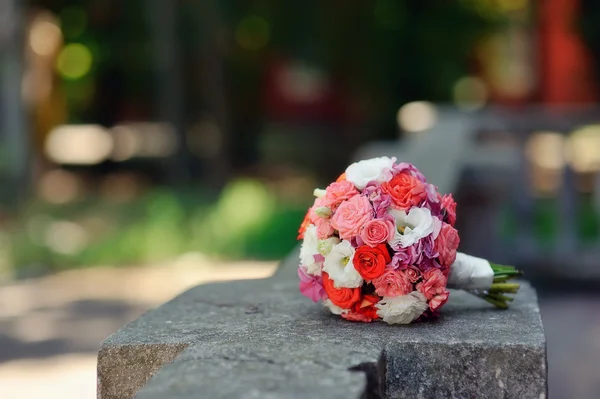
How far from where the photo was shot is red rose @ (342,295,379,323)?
282 centimetres

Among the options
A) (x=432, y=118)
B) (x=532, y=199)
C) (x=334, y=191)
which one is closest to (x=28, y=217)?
(x=432, y=118)

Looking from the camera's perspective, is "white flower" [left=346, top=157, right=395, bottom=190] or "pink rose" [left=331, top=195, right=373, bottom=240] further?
"white flower" [left=346, top=157, right=395, bottom=190]

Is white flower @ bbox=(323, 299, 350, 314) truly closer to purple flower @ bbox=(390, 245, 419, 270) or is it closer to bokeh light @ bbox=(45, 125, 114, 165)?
purple flower @ bbox=(390, 245, 419, 270)

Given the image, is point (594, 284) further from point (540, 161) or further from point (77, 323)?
point (77, 323)

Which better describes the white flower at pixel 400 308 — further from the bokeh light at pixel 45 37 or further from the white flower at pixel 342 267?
the bokeh light at pixel 45 37

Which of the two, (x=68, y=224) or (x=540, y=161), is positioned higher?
(x=540, y=161)

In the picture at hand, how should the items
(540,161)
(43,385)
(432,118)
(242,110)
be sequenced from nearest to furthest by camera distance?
(43,385)
(432,118)
(540,161)
(242,110)

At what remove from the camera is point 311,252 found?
2.90 m

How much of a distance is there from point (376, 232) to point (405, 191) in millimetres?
163

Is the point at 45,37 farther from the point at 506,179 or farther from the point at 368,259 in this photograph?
the point at 368,259

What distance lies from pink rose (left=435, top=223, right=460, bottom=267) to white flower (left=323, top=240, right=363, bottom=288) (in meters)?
0.23

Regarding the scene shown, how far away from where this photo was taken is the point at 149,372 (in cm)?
260

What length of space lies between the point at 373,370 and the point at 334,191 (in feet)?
2.44

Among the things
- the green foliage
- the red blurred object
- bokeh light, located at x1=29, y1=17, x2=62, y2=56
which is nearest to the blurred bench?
the green foliage
